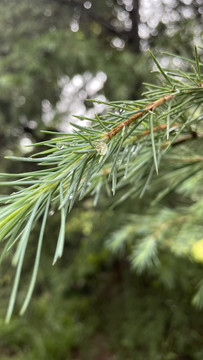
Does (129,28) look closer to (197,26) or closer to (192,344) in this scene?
(197,26)

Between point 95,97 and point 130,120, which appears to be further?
point 95,97

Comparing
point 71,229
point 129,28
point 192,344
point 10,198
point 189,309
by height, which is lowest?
point 192,344

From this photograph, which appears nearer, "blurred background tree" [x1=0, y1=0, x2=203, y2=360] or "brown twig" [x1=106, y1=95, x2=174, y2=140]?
"brown twig" [x1=106, y1=95, x2=174, y2=140]

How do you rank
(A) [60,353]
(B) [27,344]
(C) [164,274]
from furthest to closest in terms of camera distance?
(B) [27,344], (A) [60,353], (C) [164,274]

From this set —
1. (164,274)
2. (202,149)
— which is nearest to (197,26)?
(164,274)

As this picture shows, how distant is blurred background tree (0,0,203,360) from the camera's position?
7.48 ft

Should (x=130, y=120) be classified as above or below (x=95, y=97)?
below

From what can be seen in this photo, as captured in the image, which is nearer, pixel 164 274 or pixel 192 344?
pixel 164 274

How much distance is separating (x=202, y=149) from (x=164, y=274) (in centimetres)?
163

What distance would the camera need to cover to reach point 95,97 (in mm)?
2775

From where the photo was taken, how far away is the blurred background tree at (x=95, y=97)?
2.28 meters

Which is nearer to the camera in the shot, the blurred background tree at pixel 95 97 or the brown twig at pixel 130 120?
the brown twig at pixel 130 120

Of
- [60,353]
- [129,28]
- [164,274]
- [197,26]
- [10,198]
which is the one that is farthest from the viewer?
[60,353]

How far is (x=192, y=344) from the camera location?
254 centimetres
